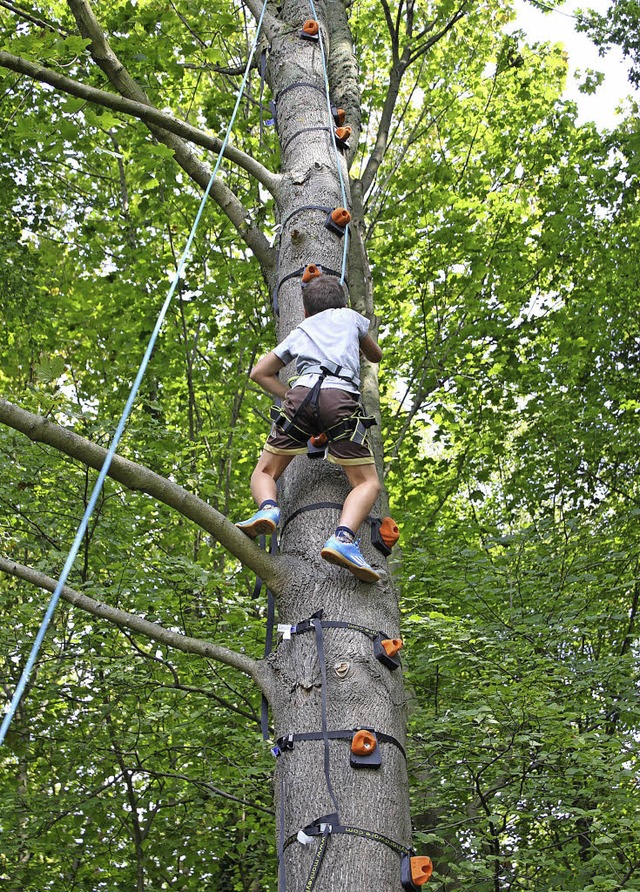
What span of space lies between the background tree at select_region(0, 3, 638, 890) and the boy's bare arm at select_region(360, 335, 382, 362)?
Answer: 12.1 inches

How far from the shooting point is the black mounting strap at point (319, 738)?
2.14m

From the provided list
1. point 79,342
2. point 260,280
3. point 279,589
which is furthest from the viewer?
point 79,342

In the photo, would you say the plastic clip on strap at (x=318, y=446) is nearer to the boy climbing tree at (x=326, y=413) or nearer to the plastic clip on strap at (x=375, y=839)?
the boy climbing tree at (x=326, y=413)

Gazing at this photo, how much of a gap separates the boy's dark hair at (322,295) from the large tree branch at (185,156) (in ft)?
2.35

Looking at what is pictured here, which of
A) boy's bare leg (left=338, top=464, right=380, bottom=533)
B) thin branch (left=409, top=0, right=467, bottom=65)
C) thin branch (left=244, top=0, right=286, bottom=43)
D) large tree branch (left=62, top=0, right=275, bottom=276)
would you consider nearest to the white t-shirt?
boy's bare leg (left=338, top=464, right=380, bottom=533)

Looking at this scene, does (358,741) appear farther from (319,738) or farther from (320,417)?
(320,417)

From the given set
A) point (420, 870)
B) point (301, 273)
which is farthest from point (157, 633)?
point (301, 273)

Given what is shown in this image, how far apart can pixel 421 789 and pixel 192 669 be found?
176 cm

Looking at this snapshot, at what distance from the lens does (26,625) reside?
6664 mm

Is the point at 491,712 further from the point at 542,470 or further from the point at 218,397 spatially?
the point at 218,397

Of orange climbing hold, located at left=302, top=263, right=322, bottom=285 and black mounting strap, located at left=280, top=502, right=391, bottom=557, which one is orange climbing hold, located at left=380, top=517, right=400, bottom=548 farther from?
orange climbing hold, located at left=302, top=263, right=322, bottom=285

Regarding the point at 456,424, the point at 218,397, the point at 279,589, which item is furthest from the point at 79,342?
the point at 279,589

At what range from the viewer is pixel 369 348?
3.44 metres

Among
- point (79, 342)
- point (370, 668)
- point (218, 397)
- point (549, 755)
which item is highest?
point (79, 342)
